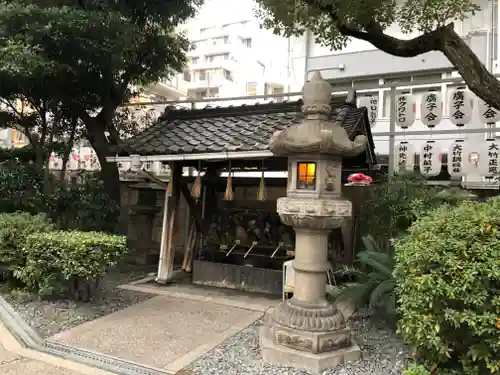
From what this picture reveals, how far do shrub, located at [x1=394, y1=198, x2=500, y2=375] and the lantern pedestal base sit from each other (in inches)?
40.4

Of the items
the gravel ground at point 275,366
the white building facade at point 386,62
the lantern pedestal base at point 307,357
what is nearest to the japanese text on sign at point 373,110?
the white building facade at point 386,62

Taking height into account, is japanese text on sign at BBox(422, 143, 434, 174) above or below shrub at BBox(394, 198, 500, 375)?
above

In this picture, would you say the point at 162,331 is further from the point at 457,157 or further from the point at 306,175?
the point at 457,157

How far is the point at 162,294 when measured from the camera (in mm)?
7867

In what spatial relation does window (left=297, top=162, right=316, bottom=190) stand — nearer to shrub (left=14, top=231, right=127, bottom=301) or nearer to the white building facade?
shrub (left=14, top=231, right=127, bottom=301)

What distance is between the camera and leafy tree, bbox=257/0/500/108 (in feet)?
18.1

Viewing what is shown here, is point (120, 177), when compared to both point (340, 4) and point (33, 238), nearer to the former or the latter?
point (33, 238)

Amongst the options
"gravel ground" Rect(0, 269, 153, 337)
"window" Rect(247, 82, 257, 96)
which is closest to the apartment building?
"window" Rect(247, 82, 257, 96)

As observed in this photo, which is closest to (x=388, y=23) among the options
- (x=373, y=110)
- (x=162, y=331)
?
(x=373, y=110)

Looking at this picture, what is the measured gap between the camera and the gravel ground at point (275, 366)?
4539 millimetres

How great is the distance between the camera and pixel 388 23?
6.72 m

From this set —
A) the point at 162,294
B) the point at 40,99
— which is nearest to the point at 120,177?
the point at 40,99

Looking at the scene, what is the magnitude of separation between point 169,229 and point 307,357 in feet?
16.3

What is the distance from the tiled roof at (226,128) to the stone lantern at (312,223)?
1759 mm
